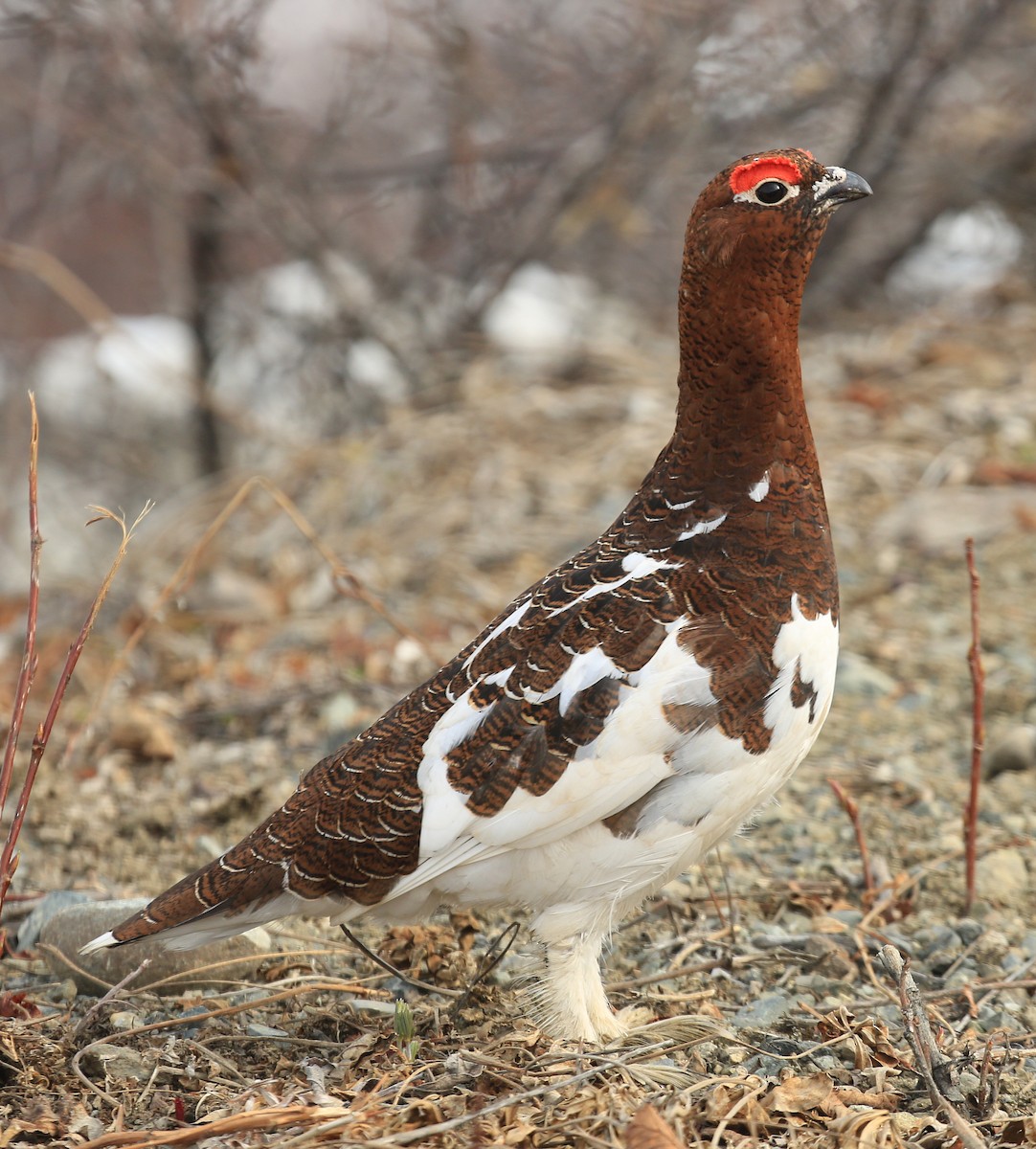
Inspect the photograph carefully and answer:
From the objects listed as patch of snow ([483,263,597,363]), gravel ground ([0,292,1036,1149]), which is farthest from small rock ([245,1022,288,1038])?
patch of snow ([483,263,597,363])

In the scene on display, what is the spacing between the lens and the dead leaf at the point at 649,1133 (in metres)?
2.24

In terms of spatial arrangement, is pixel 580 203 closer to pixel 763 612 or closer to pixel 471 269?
pixel 471 269

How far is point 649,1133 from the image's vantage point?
7.43ft

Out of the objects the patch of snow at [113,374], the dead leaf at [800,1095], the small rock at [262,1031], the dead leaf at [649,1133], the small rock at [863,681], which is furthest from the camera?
the patch of snow at [113,374]

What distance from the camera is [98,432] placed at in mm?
8836

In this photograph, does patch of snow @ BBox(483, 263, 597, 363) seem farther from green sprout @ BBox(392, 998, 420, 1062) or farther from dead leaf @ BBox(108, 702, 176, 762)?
green sprout @ BBox(392, 998, 420, 1062)

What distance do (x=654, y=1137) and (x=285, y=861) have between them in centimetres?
101

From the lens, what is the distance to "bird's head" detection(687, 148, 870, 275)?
112 inches

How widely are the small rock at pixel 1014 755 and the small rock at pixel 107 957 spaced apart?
2310 mm

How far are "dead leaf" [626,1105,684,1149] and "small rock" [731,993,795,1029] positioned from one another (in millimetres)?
726

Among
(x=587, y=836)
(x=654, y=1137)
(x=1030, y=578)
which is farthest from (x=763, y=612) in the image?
(x=1030, y=578)

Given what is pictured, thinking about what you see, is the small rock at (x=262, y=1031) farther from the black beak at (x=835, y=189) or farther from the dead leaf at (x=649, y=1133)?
the black beak at (x=835, y=189)

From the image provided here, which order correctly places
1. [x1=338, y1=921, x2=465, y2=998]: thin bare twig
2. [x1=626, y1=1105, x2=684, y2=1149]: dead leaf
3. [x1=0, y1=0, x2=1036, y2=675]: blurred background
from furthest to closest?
[x1=0, y1=0, x2=1036, y2=675]: blurred background < [x1=338, y1=921, x2=465, y2=998]: thin bare twig < [x1=626, y1=1105, x2=684, y2=1149]: dead leaf

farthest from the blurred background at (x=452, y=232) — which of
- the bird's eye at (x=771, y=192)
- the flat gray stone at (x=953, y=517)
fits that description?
the bird's eye at (x=771, y=192)
